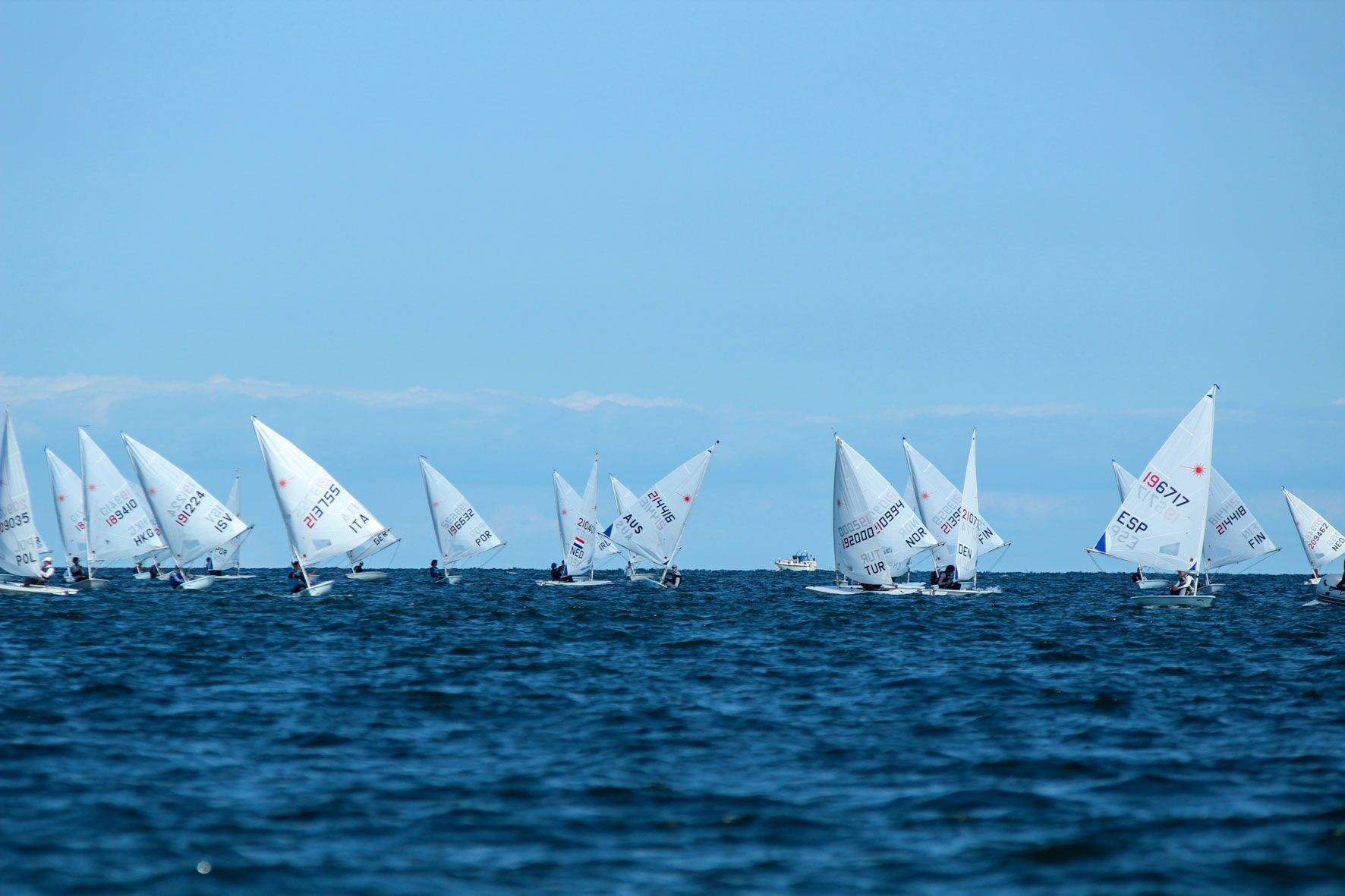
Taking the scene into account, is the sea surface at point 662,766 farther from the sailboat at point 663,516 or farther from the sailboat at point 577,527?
the sailboat at point 577,527

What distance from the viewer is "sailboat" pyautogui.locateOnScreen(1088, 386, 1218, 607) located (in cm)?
5488

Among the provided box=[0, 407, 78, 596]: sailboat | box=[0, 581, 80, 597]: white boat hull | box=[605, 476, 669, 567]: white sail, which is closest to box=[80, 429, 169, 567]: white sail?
box=[0, 581, 80, 597]: white boat hull

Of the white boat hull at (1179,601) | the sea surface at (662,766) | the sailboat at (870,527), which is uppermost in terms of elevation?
the sailboat at (870,527)

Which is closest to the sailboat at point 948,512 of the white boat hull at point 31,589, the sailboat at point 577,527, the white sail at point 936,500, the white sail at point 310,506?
the white sail at point 936,500

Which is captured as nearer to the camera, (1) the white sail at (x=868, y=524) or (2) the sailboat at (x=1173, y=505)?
(2) the sailboat at (x=1173, y=505)

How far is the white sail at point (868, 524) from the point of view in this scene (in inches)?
2446

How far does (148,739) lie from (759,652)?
19.7 m

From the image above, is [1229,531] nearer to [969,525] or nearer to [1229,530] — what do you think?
[1229,530]

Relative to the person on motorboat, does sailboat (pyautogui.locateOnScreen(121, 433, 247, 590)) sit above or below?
above

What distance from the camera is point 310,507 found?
195 feet

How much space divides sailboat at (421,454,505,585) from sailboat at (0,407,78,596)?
Answer: 30.2 m

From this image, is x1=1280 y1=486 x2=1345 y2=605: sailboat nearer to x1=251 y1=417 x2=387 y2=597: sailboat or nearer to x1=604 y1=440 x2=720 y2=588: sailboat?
x1=604 y1=440 x2=720 y2=588: sailboat

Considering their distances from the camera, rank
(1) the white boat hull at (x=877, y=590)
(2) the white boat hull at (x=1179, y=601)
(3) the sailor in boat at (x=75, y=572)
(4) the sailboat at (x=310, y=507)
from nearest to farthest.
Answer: (4) the sailboat at (x=310, y=507)
(2) the white boat hull at (x=1179, y=601)
(1) the white boat hull at (x=877, y=590)
(3) the sailor in boat at (x=75, y=572)

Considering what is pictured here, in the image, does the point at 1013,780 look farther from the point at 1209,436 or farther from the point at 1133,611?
the point at 1133,611
